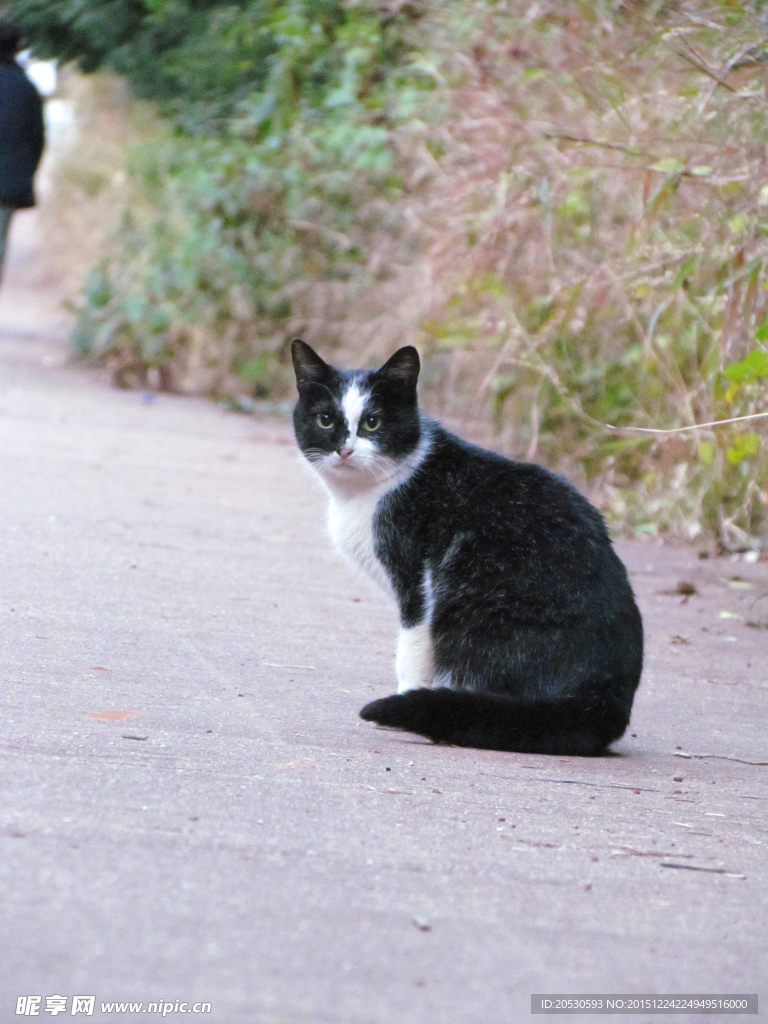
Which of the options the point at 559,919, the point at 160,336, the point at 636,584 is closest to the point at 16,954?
the point at 559,919

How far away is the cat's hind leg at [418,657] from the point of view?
11.9 ft

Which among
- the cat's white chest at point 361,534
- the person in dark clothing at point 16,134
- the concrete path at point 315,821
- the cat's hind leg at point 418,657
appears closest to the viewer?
the concrete path at point 315,821

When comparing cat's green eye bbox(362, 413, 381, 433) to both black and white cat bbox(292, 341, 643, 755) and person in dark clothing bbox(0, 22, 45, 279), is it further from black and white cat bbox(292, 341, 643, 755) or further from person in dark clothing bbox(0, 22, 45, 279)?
person in dark clothing bbox(0, 22, 45, 279)

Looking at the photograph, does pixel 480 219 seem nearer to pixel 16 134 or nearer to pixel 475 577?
pixel 16 134

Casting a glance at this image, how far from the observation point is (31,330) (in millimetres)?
16062

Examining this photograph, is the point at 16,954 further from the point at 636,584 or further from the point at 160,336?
the point at 160,336

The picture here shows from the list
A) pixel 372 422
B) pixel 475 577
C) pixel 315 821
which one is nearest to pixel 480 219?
pixel 372 422

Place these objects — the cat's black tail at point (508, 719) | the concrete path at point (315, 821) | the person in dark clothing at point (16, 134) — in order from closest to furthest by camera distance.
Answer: the concrete path at point (315, 821)
the cat's black tail at point (508, 719)
the person in dark clothing at point (16, 134)

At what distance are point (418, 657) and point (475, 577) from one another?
10.9 inches

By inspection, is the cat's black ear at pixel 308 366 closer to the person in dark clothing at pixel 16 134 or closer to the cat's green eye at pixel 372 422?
the cat's green eye at pixel 372 422

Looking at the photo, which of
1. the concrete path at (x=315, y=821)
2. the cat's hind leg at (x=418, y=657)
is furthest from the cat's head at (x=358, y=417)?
the concrete path at (x=315, y=821)

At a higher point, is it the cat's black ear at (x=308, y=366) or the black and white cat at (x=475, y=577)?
the cat's black ear at (x=308, y=366)

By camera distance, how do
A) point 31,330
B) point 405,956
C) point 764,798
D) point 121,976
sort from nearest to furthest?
point 121,976
point 405,956
point 764,798
point 31,330

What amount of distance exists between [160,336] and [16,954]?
9819mm
